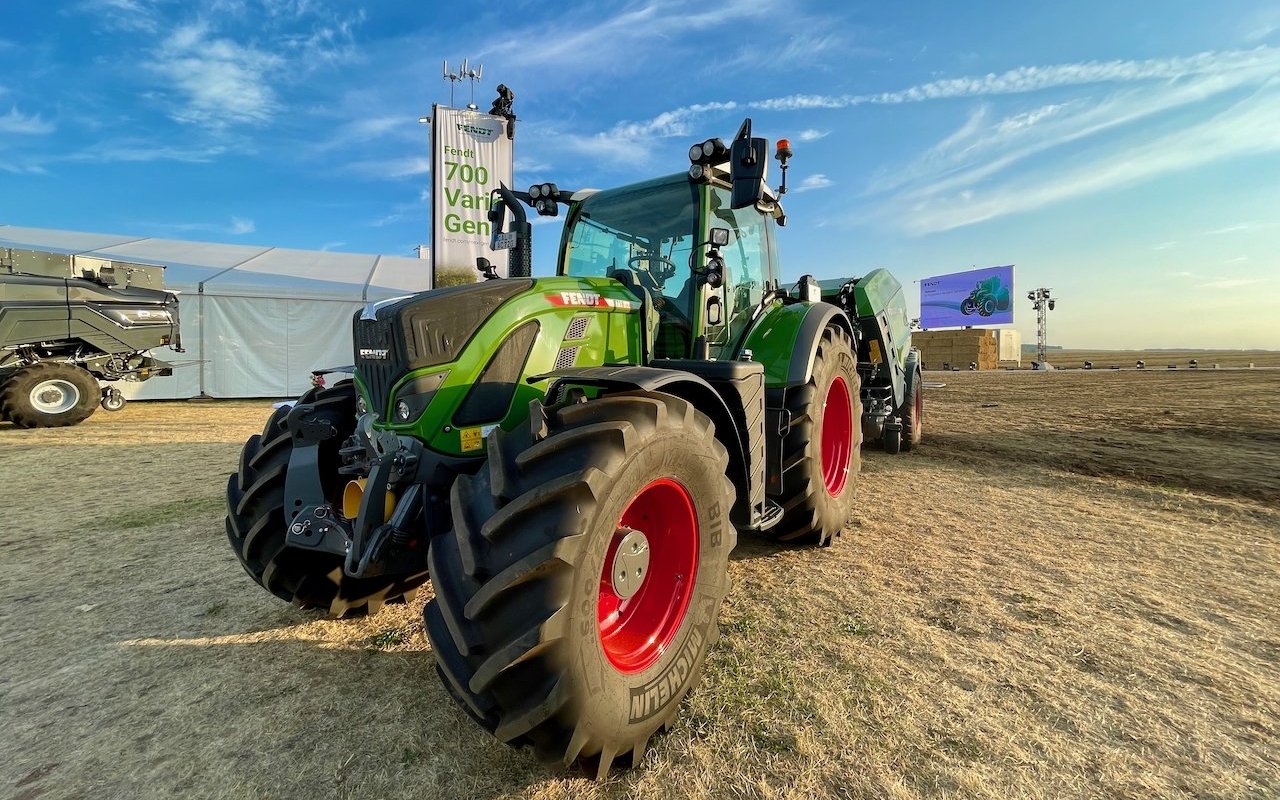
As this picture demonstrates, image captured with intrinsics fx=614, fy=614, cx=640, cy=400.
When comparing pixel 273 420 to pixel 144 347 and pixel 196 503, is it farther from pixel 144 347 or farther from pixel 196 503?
pixel 144 347

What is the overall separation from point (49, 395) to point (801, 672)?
13142mm

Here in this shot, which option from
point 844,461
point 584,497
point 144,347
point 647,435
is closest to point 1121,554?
point 844,461

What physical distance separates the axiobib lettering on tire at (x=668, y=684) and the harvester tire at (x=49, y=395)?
12.7 meters

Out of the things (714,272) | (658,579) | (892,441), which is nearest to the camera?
(658,579)

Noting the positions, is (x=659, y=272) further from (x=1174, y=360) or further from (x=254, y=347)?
(x=1174, y=360)

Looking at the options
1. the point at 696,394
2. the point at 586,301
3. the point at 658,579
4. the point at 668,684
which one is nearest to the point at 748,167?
the point at 586,301

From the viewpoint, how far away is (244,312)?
1552 centimetres

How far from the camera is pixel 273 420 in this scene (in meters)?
3.13

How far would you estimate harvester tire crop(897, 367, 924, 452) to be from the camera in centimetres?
756

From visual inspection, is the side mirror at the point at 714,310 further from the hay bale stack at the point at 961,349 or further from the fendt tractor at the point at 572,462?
the hay bale stack at the point at 961,349

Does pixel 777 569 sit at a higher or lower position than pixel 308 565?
lower

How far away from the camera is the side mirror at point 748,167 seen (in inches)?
119

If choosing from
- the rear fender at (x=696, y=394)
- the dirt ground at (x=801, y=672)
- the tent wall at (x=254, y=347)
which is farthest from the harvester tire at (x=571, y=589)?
the tent wall at (x=254, y=347)

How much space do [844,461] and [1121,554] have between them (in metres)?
1.77
